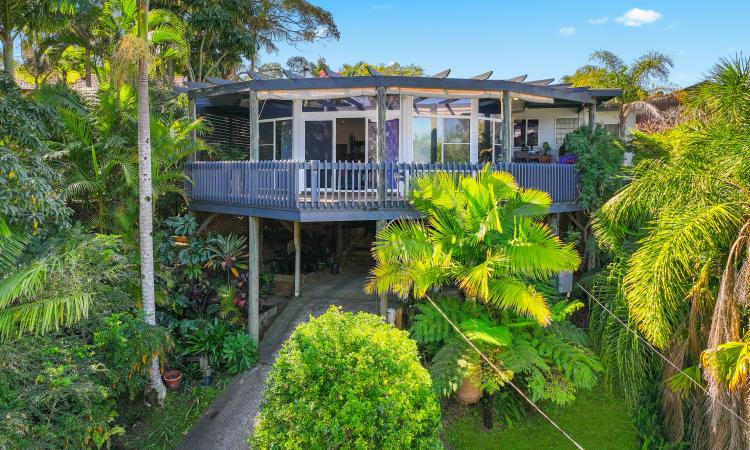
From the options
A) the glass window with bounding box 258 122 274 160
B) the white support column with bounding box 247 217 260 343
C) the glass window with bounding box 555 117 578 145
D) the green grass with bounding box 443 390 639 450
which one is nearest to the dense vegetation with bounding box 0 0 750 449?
the green grass with bounding box 443 390 639 450

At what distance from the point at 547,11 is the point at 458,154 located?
33.1 feet

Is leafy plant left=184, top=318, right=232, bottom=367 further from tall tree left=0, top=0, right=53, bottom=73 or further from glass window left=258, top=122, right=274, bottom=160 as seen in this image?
tall tree left=0, top=0, right=53, bottom=73

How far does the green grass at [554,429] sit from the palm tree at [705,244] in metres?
2.29

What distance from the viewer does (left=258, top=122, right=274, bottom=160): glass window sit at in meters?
14.9

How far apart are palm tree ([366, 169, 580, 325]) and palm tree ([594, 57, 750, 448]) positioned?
5.00ft

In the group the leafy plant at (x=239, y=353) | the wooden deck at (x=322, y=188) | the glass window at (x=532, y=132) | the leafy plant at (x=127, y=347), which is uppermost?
the glass window at (x=532, y=132)

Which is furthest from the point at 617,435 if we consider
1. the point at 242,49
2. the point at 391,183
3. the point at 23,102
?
the point at 242,49

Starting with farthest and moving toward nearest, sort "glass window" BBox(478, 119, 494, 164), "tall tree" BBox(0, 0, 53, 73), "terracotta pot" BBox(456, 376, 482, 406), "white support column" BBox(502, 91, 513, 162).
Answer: "glass window" BBox(478, 119, 494, 164), "white support column" BBox(502, 91, 513, 162), "tall tree" BBox(0, 0, 53, 73), "terracotta pot" BBox(456, 376, 482, 406)

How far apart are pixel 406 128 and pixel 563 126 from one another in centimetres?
696

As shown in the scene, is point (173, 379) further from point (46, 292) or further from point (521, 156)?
point (521, 156)

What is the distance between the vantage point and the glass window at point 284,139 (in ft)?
47.5

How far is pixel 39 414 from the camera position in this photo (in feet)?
22.9

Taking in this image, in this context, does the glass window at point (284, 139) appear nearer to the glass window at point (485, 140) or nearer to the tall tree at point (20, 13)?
the glass window at point (485, 140)

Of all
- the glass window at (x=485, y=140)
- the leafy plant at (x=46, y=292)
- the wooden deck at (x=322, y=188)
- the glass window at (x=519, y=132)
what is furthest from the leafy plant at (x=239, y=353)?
the glass window at (x=519, y=132)
